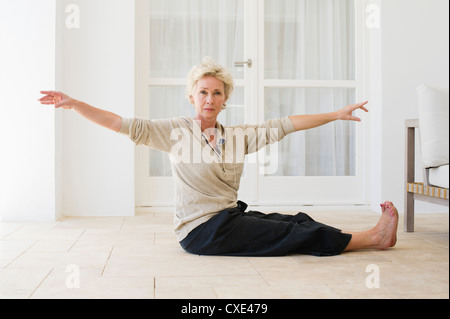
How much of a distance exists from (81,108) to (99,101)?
1594 mm

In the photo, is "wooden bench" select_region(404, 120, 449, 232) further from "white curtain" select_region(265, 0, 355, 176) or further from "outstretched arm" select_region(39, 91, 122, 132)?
"outstretched arm" select_region(39, 91, 122, 132)

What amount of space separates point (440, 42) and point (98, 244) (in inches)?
110

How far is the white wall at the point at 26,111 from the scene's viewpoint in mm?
3070

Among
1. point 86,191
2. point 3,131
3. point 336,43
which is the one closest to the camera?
point 3,131

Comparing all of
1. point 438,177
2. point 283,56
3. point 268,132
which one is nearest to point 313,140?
point 283,56

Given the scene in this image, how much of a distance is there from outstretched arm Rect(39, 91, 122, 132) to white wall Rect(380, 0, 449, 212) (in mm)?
2311

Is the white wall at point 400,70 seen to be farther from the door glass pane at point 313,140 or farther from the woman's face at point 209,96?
the woman's face at point 209,96

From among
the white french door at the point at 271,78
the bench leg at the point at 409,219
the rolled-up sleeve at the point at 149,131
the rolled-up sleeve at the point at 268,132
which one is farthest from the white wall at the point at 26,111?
the bench leg at the point at 409,219

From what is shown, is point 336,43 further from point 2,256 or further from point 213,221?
point 2,256

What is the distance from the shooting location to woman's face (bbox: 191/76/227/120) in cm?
205

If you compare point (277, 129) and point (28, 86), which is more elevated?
point (28, 86)

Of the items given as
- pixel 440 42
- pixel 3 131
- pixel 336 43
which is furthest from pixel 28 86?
Result: pixel 440 42

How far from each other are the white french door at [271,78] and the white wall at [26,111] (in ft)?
2.29

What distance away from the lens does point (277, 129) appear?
2.07 meters
